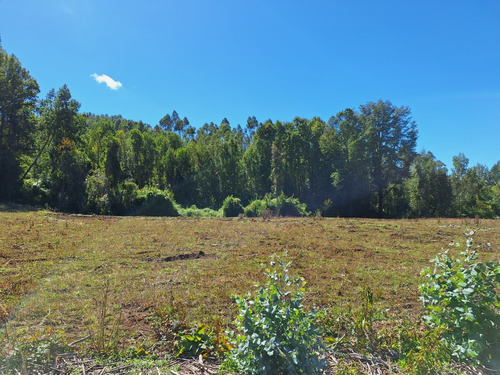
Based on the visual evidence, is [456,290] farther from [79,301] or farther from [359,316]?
[79,301]

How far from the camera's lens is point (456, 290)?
97.5 inches

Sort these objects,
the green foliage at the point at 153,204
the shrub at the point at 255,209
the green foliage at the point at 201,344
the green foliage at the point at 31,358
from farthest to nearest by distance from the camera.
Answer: the green foliage at the point at 153,204, the shrub at the point at 255,209, the green foliage at the point at 201,344, the green foliage at the point at 31,358

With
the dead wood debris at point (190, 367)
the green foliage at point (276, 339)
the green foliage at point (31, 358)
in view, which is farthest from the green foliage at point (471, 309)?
the green foliage at point (31, 358)

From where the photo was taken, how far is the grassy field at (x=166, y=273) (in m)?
4.35

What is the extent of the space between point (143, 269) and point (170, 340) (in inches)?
173

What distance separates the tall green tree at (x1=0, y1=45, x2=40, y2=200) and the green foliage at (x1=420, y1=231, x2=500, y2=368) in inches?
1268

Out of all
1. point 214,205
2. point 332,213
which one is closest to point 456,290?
point 332,213

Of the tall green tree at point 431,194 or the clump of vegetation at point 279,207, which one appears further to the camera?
the tall green tree at point 431,194

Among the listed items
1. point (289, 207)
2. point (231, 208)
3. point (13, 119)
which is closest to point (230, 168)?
point (231, 208)

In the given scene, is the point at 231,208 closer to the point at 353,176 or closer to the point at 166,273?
the point at 353,176

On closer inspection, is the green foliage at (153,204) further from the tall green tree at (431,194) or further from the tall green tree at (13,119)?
the tall green tree at (431,194)

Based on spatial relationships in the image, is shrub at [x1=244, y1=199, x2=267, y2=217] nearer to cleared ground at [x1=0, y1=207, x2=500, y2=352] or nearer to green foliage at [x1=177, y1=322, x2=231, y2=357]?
cleared ground at [x1=0, y1=207, x2=500, y2=352]

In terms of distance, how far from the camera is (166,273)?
6.90 meters

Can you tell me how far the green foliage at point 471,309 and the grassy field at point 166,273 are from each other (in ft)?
2.58
